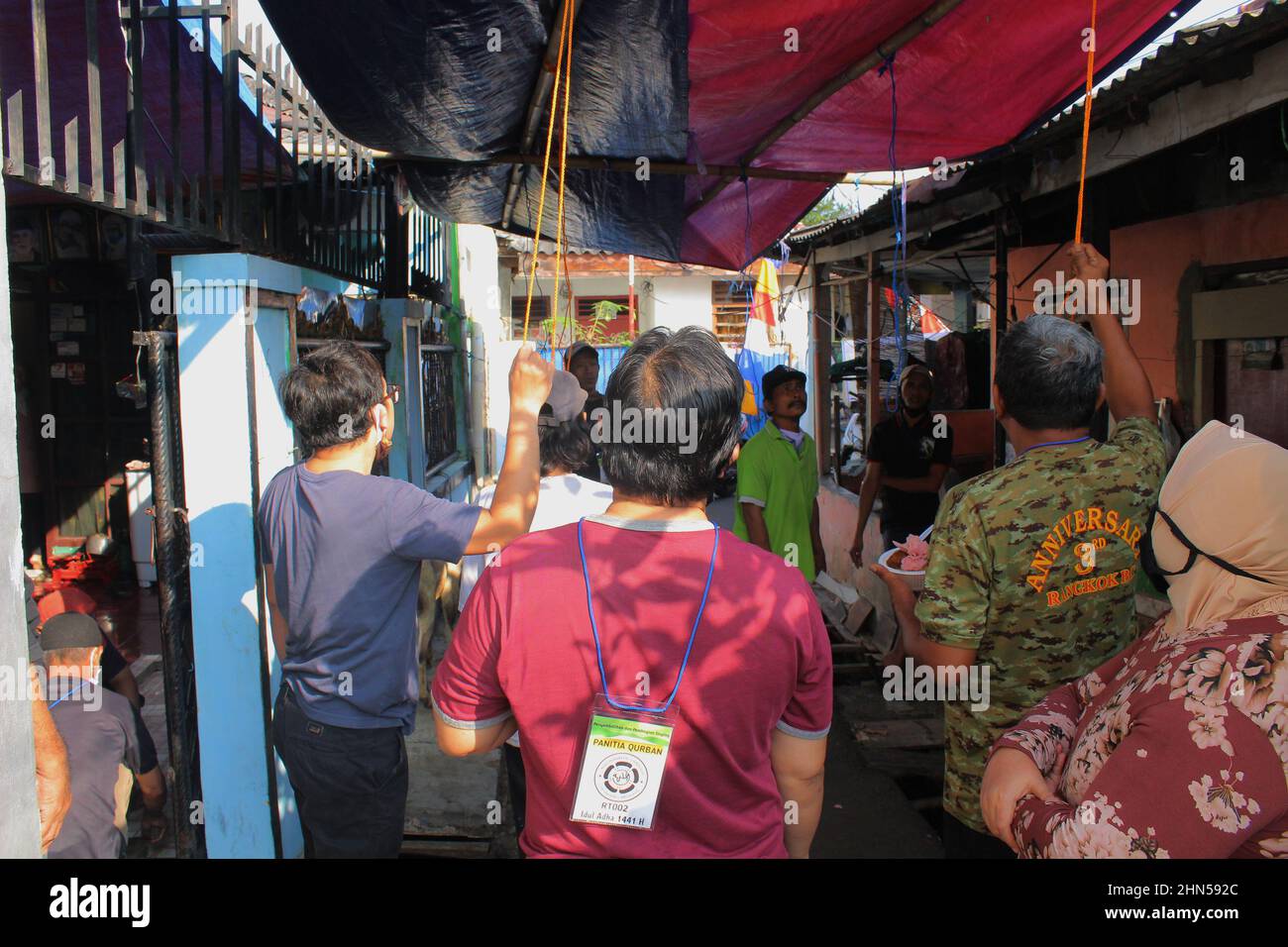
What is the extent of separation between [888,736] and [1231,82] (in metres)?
3.62

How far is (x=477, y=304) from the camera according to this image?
10.5 metres

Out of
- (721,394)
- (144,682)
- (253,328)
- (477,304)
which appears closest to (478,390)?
(477,304)

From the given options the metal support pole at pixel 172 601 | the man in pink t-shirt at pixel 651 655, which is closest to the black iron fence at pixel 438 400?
the metal support pole at pixel 172 601

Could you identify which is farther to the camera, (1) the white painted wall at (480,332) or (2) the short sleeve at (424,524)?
(1) the white painted wall at (480,332)

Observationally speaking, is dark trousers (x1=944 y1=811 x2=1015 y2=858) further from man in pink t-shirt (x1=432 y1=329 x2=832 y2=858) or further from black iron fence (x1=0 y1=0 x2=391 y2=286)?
black iron fence (x1=0 y1=0 x2=391 y2=286)

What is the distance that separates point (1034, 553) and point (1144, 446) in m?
0.47

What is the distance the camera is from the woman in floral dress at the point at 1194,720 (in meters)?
1.42

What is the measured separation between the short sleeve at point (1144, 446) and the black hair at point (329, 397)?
2.03 m

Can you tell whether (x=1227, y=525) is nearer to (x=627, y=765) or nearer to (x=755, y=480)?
(x=627, y=765)

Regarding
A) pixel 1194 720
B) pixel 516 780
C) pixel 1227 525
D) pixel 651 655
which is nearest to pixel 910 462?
pixel 516 780

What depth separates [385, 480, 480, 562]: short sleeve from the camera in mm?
2502

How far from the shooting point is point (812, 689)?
68.0 inches

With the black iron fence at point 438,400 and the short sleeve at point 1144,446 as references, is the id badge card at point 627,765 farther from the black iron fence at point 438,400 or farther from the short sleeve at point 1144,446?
the black iron fence at point 438,400

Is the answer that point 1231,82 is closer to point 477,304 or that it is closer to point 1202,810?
point 1202,810
